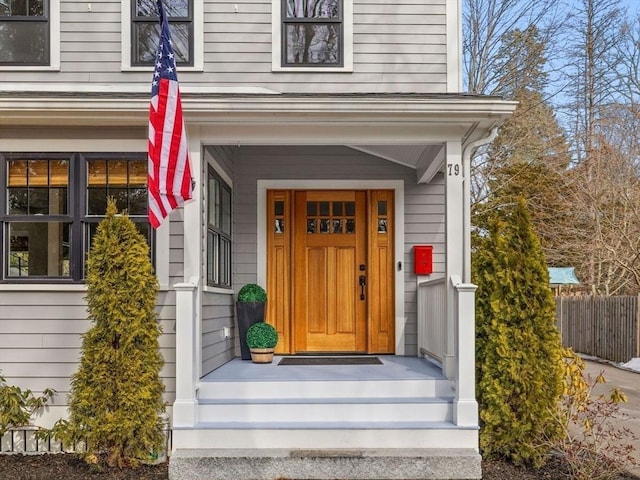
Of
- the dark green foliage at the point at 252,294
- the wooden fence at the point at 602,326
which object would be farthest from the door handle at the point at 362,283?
the wooden fence at the point at 602,326

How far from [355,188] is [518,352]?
2.79m

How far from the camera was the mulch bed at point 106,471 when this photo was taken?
4660 millimetres

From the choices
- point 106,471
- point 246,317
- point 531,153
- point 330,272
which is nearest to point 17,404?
point 106,471

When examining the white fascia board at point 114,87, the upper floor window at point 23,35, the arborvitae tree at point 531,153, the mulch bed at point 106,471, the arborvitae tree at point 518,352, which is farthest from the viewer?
the arborvitae tree at point 531,153

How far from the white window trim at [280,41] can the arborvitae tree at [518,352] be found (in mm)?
2374

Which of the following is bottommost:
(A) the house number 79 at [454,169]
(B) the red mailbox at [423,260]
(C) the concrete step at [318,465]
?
(C) the concrete step at [318,465]

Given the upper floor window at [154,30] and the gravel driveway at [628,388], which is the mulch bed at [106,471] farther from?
the upper floor window at [154,30]

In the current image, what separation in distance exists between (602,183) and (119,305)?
546 inches

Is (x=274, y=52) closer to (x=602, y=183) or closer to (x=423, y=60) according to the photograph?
(x=423, y=60)

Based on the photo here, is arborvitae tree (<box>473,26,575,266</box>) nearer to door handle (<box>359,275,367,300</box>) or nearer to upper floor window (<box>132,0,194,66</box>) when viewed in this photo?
door handle (<box>359,275,367,300</box>)

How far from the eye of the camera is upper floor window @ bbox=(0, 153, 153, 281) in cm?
536

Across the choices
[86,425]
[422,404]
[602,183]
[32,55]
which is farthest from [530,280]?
[602,183]

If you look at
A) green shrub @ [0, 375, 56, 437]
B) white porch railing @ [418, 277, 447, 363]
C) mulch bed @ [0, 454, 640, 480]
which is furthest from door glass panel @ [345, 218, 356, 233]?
green shrub @ [0, 375, 56, 437]

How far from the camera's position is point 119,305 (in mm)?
4730
